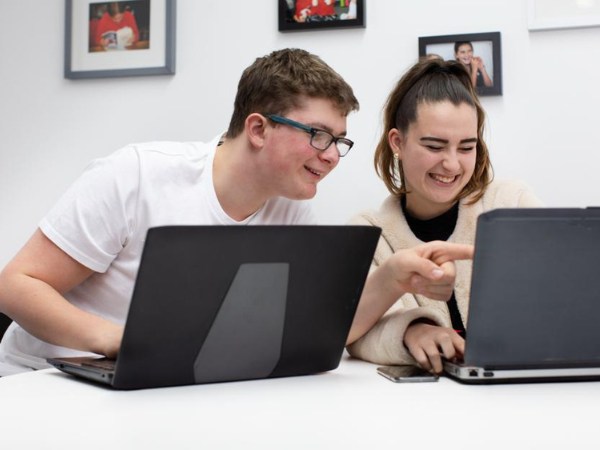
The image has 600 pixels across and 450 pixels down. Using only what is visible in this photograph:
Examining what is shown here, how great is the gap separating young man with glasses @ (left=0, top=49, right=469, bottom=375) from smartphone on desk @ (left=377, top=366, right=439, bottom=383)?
519 millimetres

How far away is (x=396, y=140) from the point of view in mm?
1687

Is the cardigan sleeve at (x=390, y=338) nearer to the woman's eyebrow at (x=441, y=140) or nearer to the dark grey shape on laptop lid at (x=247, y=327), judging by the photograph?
the dark grey shape on laptop lid at (x=247, y=327)

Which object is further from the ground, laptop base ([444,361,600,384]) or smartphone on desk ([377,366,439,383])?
laptop base ([444,361,600,384])

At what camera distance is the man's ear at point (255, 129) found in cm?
148

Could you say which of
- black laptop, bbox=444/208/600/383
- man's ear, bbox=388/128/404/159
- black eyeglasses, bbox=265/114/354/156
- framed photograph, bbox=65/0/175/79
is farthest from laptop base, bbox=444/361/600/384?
framed photograph, bbox=65/0/175/79

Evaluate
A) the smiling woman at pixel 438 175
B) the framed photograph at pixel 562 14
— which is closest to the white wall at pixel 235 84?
the framed photograph at pixel 562 14

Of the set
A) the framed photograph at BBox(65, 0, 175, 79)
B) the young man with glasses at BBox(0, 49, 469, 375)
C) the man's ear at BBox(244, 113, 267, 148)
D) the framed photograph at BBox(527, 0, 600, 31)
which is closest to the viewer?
the young man with glasses at BBox(0, 49, 469, 375)

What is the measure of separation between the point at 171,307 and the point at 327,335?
0.25 metres

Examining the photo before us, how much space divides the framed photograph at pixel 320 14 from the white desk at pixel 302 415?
1232 mm

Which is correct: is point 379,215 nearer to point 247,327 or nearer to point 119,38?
point 247,327

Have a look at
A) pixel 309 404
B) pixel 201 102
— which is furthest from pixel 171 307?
pixel 201 102

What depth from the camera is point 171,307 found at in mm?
864

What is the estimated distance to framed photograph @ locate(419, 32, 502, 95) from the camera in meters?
1.89

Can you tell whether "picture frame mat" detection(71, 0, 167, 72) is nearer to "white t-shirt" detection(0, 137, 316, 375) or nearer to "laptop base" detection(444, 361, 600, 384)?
"white t-shirt" detection(0, 137, 316, 375)
